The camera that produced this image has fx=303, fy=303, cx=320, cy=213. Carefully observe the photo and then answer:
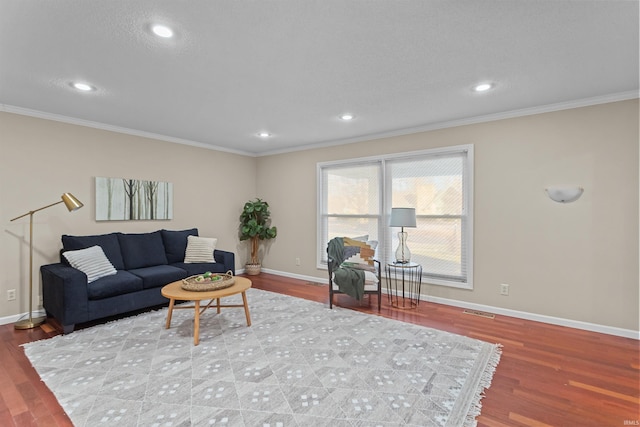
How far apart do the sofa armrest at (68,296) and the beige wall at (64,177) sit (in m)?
0.64

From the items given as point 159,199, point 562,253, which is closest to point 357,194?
point 562,253

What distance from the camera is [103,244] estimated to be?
388 centimetres

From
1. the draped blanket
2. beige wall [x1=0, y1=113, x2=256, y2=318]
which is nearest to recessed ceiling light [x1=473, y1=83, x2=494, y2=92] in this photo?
the draped blanket

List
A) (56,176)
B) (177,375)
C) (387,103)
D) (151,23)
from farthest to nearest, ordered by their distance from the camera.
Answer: (56,176)
(387,103)
(177,375)
(151,23)

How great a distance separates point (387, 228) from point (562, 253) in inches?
83.2

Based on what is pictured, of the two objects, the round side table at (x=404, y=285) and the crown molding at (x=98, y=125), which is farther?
the round side table at (x=404, y=285)

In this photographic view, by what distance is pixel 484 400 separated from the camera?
6.76 feet

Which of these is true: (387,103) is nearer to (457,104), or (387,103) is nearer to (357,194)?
(457,104)

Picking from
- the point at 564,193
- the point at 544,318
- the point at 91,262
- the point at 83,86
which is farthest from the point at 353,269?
the point at 83,86

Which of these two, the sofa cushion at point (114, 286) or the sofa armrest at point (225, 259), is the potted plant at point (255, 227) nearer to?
the sofa armrest at point (225, 259)

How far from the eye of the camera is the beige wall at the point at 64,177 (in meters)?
3.45

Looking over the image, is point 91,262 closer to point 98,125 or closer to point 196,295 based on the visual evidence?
point 196,295

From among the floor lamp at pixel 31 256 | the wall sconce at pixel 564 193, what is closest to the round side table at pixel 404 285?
the wall sconce at pixel 564 193

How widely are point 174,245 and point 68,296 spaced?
1.61 metres
